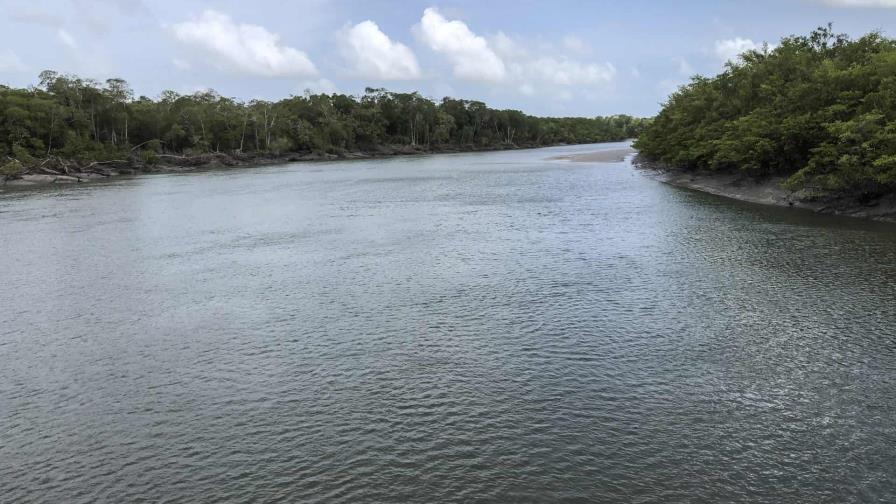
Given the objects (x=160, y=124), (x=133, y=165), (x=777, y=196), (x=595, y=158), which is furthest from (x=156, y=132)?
(x=777, y=196)

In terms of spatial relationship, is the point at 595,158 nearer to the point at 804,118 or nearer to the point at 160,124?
the point at 804,118

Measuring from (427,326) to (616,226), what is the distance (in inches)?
1017

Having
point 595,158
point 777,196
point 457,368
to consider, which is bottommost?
point 457,368

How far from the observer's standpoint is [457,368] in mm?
19781

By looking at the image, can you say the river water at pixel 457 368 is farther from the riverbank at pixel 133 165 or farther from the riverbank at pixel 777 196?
the riverbank at pixel 133 165

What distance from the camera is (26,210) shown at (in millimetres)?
62719

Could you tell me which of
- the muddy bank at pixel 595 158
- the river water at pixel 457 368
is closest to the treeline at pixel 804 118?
the river water at pixel 457 368

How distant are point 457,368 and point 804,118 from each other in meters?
45.4

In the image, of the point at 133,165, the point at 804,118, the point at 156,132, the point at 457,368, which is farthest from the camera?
the point at 156,132

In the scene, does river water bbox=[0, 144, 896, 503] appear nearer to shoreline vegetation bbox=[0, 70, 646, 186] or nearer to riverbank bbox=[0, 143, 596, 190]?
riverbank bbox=[0, 143, 596, 190]

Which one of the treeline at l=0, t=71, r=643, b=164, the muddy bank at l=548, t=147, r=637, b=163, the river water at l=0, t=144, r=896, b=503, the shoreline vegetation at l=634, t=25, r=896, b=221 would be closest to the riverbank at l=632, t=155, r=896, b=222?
the shoreline vegetation at l=634, t=25, r=896, b=221

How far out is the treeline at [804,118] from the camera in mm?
43319

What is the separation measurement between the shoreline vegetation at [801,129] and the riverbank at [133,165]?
96.3m

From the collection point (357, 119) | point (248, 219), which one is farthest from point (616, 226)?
point (357, 119)
